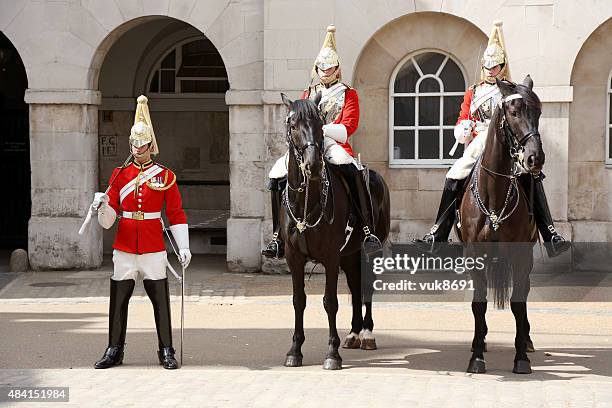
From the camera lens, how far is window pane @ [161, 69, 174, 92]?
2189 cm

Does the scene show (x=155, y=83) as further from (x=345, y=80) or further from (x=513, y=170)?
(x=513, y=170)

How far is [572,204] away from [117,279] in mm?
8536

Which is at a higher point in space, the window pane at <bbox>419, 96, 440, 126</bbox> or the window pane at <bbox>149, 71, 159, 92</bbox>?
the window pane at <bbox>149, 71, 159, 92</bbox>

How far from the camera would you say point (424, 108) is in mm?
17828

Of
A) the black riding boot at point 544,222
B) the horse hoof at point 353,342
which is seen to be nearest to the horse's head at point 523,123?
the black riding boot at point 544,222

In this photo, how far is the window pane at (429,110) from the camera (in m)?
17.8

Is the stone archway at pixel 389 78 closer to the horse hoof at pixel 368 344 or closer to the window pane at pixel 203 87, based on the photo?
the window pane at pixel 203 87

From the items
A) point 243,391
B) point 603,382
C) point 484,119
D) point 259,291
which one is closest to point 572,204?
point 259,291

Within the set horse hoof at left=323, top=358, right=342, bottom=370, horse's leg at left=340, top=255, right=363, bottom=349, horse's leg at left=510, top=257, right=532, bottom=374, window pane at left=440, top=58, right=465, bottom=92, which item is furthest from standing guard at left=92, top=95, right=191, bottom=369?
window pane at left=440, top=58, right=465, bottom=92

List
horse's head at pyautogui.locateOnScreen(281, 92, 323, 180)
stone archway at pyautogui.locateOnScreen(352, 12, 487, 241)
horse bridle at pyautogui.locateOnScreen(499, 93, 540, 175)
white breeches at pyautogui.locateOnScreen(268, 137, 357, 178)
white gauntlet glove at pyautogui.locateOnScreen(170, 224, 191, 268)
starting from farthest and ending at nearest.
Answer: stone archway at pyautogui.locateOnScreen(352, 12, 487, 241) → white breeches at pyautogui.locateOnScreen(268, 137, 357, 178) → white gauntlet glove at pyautogui.locateOnScreen(170, 224, 191, 268) → horse's head at pyautogui.locateOnScreen(281, 92, 323, 180) → horse bridle at pyautogui.locateOnScreen(499, 93, 540, 175)

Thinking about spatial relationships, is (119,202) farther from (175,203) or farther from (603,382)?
(603,382)

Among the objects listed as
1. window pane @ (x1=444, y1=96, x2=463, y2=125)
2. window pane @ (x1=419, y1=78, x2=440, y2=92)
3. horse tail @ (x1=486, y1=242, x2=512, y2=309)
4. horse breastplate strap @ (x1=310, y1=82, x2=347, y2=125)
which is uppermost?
window pane @ (x1=419, y1=78, x2=440, y2=92)

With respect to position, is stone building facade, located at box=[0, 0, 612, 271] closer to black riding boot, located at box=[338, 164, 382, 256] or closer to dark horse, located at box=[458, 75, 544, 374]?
black riding boot, located at box=[338, 164, 382, 256]

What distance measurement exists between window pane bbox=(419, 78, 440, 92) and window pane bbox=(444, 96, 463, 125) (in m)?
0.20
